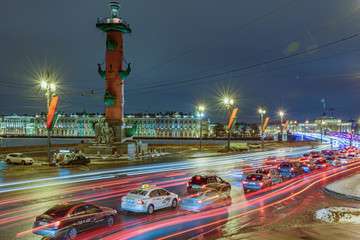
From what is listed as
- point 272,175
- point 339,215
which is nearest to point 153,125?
point 272,175

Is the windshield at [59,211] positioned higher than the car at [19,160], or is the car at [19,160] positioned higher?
the windshield at [59,211]

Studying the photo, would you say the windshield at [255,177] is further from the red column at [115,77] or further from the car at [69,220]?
the red column at [115,77]

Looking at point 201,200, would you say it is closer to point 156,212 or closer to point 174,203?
point 174,203

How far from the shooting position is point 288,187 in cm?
1919

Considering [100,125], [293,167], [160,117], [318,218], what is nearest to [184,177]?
[293,167]

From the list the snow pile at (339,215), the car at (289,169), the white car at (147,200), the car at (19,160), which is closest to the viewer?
the snow pile at (339,215)

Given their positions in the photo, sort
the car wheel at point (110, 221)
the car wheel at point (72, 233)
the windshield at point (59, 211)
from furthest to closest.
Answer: the car wheel at point (110, 221) < the windshield at point (59, 211) < the car wheel at point (72, 233)

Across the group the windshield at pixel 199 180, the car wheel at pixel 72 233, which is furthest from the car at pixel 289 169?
the car wheel at pixel 72 233

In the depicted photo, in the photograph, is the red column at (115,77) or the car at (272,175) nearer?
the car at (272,175)

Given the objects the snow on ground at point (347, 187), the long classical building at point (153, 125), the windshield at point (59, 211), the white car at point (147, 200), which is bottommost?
the snow on ground at point (347, 187)

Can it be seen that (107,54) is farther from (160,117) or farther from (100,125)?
(160,117)

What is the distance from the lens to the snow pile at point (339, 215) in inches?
457

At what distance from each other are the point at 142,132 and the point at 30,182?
168 m

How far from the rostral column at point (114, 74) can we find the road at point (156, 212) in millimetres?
21511
